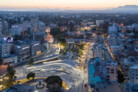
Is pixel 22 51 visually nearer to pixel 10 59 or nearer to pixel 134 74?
pixel 10 59

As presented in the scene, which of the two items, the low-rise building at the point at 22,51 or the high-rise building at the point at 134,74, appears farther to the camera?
the low-rise building at the point at 22,51

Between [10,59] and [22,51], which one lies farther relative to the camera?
[22,51]

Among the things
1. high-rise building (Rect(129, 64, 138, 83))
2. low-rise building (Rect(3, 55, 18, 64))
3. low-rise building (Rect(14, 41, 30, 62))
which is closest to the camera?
high-rise building (Rect(129, 64, 138, 83))

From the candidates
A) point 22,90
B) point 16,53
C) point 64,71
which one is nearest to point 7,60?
point 16,53

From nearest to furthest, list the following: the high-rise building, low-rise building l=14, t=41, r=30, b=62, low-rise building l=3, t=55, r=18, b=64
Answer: the high-rise building < low-rise building l=3, t=55, r=18, b=64 < low-rise building l=14, t=41, r=30, b=62

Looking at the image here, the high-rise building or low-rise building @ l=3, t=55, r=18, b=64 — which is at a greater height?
the high-rise building

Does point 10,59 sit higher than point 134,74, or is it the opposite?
point 134,74

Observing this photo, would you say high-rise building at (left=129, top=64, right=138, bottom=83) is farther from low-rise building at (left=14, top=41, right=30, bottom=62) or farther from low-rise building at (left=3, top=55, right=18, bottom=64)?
low-rise building at (left=14, top=41, right=30, bottom=62)

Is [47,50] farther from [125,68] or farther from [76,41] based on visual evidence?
[125,68]

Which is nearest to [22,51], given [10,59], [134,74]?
[10,59]

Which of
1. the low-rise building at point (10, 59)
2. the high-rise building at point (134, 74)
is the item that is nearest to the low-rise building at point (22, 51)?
the low-rise building at point (10, 59)

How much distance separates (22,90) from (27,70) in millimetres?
2167

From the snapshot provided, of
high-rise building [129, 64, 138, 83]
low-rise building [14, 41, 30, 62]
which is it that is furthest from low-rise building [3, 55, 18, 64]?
high-rise building [129, 64, 138, 83]

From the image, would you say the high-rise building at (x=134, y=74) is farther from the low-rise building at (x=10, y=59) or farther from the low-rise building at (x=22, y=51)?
the low-rise building at (x=22, y=51)
